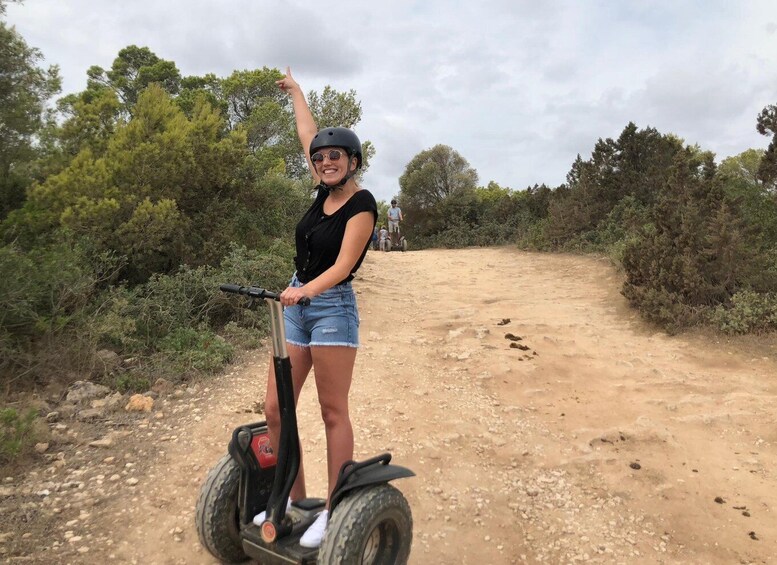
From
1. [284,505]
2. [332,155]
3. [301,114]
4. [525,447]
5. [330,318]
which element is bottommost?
[525,447]

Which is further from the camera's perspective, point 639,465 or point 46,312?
point 46,312

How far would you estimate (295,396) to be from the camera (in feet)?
8.46

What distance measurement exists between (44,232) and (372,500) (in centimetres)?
571

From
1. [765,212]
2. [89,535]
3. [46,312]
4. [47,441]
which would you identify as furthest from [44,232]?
[765,212]

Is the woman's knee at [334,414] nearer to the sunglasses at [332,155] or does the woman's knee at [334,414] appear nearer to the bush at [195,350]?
the sunglasses at [332,155]

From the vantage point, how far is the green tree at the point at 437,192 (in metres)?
23.0

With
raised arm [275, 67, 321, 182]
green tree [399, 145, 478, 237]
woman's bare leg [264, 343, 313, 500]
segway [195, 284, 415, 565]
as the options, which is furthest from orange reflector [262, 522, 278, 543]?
green tree [399, 145, 478, 237]

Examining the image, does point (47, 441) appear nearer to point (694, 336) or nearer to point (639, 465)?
point (639, 465)

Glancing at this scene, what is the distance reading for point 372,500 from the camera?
94.5 inches

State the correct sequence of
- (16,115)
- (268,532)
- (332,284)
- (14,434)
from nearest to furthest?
1. (332,284)
2. (268,532)
3. (14,434)
4. (16,115)

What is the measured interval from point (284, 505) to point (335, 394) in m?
0.53

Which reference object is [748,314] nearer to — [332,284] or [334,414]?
[334,414]

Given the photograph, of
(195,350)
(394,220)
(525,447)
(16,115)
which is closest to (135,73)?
(394,220)

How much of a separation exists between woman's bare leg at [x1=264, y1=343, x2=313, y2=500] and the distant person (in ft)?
52.3
